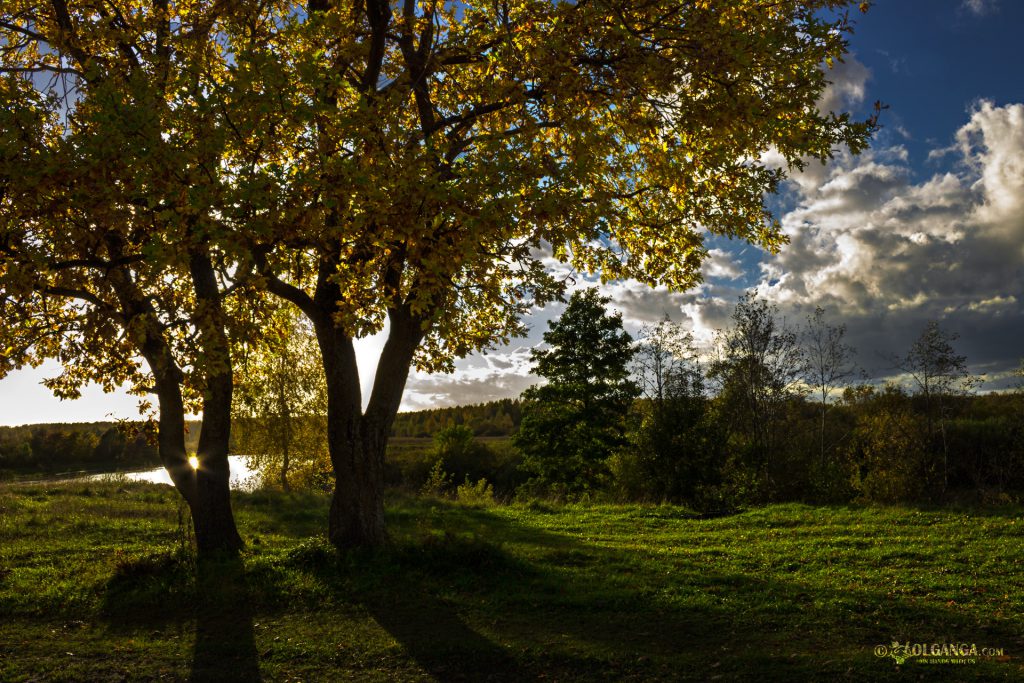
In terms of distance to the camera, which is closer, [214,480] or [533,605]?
[533,605]

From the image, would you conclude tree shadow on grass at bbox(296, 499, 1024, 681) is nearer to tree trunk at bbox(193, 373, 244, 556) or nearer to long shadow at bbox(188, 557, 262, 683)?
long shadow at bbox(188, 557, 262, 683)

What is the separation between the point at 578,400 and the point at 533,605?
29.0m

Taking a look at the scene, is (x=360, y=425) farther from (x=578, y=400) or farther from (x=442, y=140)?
(x=578, y=400)

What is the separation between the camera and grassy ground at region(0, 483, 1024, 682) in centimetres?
874

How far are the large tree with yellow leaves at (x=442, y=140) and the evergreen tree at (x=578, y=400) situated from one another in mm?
23261

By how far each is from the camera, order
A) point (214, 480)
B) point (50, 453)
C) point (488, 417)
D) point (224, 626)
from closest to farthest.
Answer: point (224, 626)
point (214, 480)
point (50, 453)
point (488, 417)

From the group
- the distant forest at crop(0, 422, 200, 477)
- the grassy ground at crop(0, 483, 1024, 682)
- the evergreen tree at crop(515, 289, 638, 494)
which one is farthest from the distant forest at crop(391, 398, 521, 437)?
the grassy ground at crop(0, 483, 1024, 682)

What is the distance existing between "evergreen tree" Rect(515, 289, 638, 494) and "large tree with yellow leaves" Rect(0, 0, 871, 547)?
76.3 feet

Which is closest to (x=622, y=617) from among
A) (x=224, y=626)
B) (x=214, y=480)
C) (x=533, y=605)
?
(x=533, y=605)

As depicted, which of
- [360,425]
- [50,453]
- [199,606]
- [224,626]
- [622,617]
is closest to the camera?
[622,617]

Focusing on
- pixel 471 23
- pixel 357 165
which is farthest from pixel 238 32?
pixel 357 165

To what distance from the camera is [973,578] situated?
12.4m

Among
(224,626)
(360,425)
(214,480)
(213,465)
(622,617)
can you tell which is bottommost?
(224,626)

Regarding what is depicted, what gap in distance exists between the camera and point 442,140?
13180 mm
